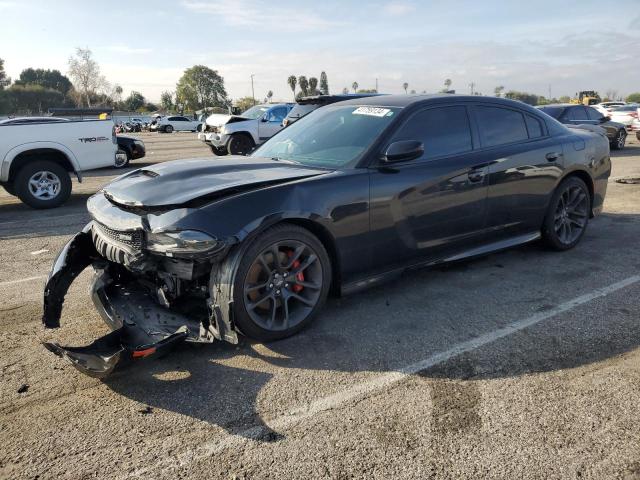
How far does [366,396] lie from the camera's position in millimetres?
2838

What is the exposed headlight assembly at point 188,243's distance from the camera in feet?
9.89

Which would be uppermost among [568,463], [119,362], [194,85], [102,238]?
[194,85]

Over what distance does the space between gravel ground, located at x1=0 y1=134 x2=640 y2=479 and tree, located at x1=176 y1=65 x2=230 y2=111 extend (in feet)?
390

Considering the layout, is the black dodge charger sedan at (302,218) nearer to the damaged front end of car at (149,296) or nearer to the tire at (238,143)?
the damaged front end of car at (149,296)

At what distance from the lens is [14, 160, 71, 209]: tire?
28.5 ft

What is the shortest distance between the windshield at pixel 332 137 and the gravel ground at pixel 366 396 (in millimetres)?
1213

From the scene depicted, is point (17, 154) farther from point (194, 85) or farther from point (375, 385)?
point (194, 85)

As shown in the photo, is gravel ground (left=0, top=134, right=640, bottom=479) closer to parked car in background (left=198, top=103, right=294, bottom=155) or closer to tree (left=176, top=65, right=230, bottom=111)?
parked car in background (left=198, top=103, right=294, bottom=155)

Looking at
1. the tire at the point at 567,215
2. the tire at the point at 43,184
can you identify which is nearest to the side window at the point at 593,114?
the tire at the point at 567,215

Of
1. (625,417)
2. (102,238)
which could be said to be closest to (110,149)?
(102,238)

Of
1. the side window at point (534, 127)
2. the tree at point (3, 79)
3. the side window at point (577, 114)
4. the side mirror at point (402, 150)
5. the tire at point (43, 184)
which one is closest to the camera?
the side mirror at point (402, 150)

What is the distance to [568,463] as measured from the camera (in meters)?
2.30

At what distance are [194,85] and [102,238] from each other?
404ft

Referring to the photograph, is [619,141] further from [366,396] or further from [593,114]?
[366,396]
